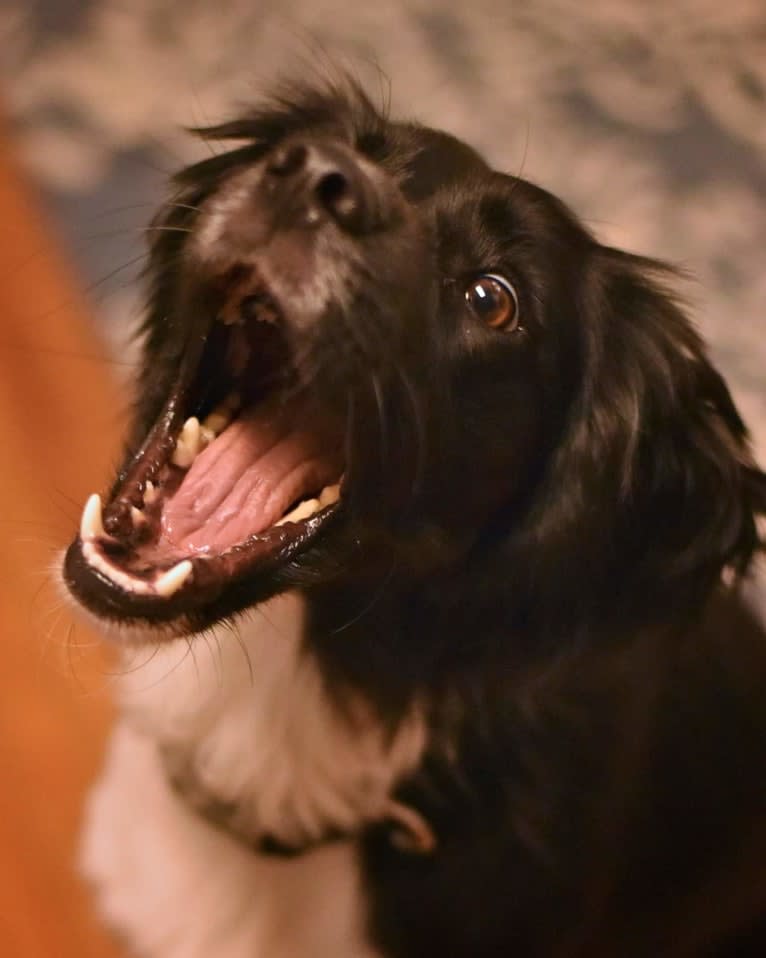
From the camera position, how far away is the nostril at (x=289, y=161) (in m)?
0.87

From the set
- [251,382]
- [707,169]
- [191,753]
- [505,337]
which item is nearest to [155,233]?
[251,382]

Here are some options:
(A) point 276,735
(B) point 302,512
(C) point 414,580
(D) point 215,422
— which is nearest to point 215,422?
(D) point 215,422

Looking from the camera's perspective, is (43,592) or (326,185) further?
(43,592)

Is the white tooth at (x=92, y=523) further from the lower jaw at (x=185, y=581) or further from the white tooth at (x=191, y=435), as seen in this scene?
the white tooth at (x=191, y=435)

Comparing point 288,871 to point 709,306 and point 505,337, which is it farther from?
point 709,306

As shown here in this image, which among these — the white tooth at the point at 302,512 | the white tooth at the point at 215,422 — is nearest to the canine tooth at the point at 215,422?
the white tooth at the point at 215,422

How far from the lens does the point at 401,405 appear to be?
927mm

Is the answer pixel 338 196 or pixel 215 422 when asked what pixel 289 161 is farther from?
pixel 215 422

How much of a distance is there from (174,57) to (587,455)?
46.7 inches

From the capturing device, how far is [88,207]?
1.70 metres

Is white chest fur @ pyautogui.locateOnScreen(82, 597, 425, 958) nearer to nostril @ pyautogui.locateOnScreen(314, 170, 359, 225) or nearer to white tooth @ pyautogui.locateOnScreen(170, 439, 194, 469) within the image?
white tooth @ pyautogui.locateOnScreen(170, 439, 194, 469)

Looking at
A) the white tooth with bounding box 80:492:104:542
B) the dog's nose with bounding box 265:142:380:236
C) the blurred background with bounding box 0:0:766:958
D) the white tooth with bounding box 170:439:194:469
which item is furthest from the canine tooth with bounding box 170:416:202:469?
the blurred background with bounding box 0:0:766:958

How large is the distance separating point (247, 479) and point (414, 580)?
19 cm

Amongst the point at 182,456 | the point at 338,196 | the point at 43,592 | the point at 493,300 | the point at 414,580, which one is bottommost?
the point at 43,592
